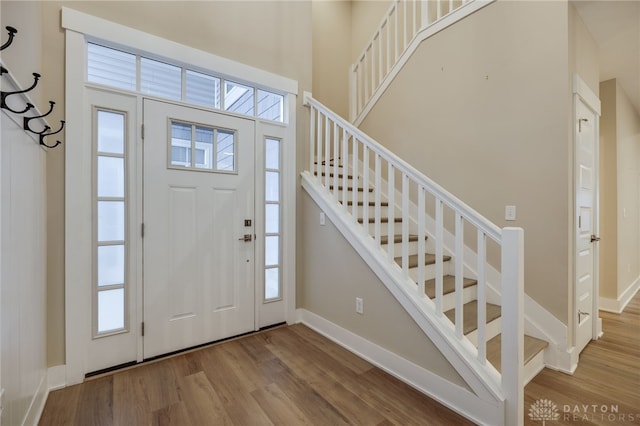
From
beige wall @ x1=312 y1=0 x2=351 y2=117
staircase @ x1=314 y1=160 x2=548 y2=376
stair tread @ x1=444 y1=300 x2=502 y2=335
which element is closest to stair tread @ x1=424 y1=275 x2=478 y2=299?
staircase @ x1=314 y1=160 x2=548 y2=376

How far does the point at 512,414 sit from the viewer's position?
1.56m

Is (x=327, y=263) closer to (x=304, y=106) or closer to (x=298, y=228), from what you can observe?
(x=298, y=228)

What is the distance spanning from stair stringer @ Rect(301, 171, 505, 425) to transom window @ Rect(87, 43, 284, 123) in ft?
4.06

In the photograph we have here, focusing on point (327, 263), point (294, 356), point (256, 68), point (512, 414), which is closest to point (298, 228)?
point (327, 263)

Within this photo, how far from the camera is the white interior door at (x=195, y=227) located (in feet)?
7.57

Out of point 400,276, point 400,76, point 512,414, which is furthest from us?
point 400,76

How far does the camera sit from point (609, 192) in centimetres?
367

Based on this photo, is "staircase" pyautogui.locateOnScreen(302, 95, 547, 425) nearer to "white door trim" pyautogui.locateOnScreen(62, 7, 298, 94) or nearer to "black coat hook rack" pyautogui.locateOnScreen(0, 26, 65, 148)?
"white door trim" pyautogui.locateOnScreen(62, 7, 298, 94)

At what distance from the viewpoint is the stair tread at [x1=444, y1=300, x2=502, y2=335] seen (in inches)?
80.8

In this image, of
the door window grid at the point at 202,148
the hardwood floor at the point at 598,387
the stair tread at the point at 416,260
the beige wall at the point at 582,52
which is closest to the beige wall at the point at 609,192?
the hardwood floor at the point at 598,387

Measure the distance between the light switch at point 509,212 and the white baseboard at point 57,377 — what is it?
3520 mm

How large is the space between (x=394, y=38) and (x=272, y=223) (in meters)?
2.84

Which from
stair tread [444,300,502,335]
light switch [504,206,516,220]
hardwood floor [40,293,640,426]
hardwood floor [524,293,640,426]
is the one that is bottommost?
hardwood floor [524,293,640,426]

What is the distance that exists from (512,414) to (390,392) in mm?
678
